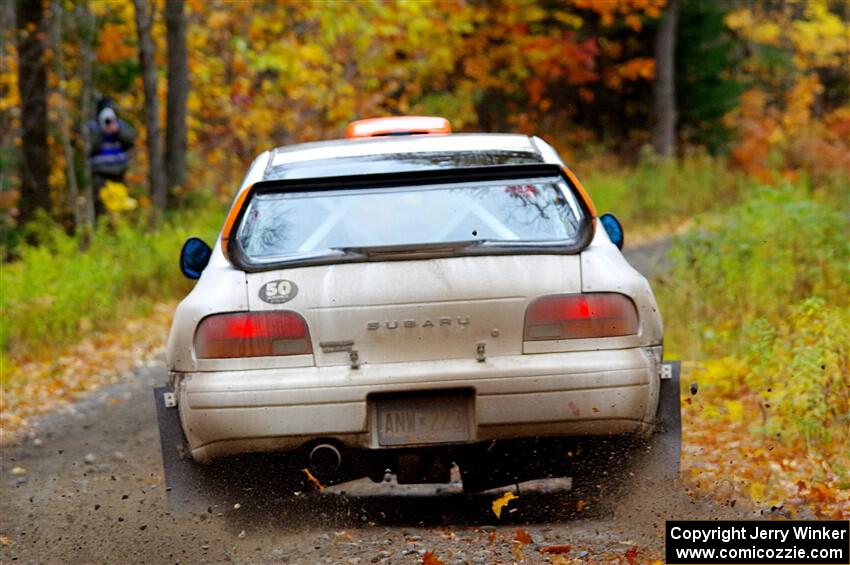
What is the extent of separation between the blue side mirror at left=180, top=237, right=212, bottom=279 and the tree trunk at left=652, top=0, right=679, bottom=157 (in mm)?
→ 23300

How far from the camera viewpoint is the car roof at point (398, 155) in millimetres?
5977

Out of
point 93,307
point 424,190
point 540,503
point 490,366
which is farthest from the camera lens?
point 93,307

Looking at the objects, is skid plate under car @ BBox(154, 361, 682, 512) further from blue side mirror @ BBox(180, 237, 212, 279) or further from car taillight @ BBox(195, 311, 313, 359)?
blue side mirror @ BBox(180, 237, 212, 279)

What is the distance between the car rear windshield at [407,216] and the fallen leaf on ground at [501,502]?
139 centimetres

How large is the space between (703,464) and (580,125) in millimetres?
26678

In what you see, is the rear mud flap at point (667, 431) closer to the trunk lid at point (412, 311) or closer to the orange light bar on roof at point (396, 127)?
the trunk lid at point (412, 311)

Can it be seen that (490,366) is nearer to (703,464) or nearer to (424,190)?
(424,190)

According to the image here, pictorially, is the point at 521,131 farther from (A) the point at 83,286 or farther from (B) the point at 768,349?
(B) the point at 768,349

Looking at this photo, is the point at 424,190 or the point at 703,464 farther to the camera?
the point at 703,464

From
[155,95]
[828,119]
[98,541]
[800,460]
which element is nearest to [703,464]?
[800,460]

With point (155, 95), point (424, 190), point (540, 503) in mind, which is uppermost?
point (155, 95)

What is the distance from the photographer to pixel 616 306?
211 inches

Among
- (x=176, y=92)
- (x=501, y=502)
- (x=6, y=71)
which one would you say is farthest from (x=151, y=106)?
(x=501, y=502)

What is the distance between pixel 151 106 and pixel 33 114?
1.69 meters
